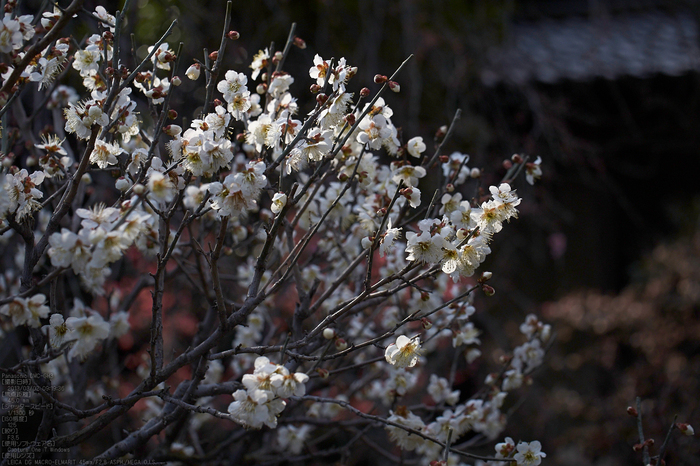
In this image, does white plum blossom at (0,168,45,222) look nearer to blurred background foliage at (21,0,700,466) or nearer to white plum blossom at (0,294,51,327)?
white plum blossom at (0,294,51,327)

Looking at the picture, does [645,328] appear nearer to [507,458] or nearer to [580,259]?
[580,259]

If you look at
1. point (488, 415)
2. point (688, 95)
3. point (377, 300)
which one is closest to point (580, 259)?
point (688, 95)

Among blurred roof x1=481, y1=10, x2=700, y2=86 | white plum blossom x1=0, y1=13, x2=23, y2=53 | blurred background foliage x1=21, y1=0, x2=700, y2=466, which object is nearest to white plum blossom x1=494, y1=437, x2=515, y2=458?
white plum blossom x1=0, y1=13, x2=23, y2=53

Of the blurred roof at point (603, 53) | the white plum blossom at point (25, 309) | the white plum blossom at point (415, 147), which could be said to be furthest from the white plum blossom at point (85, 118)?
the blurred roof at point (603, 53)

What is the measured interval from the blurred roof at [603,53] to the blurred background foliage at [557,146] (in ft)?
0.11

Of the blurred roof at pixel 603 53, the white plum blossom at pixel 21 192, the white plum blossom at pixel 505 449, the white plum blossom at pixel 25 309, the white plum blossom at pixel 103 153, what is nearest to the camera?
the white plum blossom at pixel 25 309

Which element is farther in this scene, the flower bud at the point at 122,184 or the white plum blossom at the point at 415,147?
the white plum blossom at the point at 415,147

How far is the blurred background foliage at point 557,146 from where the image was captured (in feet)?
12.2

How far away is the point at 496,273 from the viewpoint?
429cm

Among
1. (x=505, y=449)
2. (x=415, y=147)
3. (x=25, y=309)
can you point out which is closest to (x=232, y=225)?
(x=415, y=147)

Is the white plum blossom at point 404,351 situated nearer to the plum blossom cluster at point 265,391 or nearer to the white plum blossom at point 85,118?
the plum blossom cluster at point 265,391

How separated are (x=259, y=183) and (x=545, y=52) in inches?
166

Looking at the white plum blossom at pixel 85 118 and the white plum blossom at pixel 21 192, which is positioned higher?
the white plum blossom at pixel 85 118

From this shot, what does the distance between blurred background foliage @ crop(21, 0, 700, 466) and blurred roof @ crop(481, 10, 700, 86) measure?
0.03m
